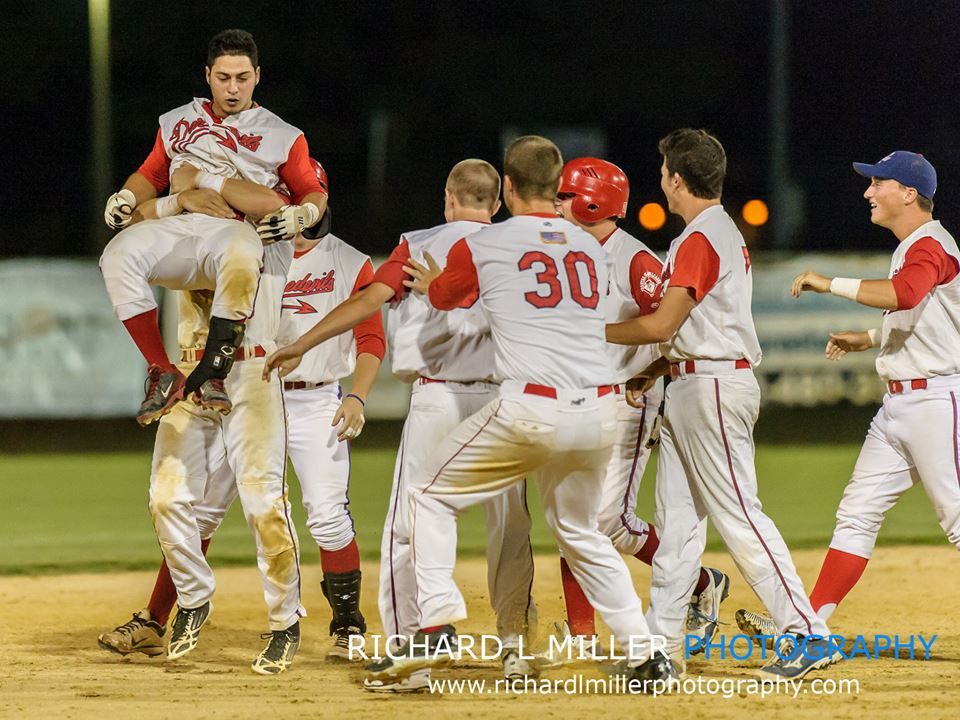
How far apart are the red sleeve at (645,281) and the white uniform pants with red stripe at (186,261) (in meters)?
1.70

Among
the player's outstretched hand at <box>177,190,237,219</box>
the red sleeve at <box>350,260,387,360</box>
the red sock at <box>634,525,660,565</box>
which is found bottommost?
the red sock at <box>634,525,660,565</box>

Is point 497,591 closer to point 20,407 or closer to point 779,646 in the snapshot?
point 779,646

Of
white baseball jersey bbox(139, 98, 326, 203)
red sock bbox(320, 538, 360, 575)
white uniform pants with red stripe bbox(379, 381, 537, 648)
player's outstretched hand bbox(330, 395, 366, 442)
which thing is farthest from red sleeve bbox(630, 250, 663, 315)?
red sock bbox(320, 538, 360, 575)

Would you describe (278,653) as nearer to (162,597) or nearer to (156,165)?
(162,597)

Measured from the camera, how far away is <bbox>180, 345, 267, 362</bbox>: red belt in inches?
231

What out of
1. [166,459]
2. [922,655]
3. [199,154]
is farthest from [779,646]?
[199,154]

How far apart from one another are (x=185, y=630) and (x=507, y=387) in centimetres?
204

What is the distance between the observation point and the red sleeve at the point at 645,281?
6.03 m

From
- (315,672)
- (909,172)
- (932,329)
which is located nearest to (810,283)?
(932,329)

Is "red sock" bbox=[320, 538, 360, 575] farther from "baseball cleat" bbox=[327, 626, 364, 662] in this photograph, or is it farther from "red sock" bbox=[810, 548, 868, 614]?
"red sock" bbox=[810, 548, 868, 614]

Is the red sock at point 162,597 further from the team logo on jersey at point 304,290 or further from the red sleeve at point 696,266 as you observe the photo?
the red sleeve at point 696,266

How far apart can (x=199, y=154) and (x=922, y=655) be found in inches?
158

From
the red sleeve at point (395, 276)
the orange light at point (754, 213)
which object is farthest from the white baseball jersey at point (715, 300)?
the orange light at point (754, 213)

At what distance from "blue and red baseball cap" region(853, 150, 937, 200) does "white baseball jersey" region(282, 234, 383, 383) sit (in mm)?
2464
